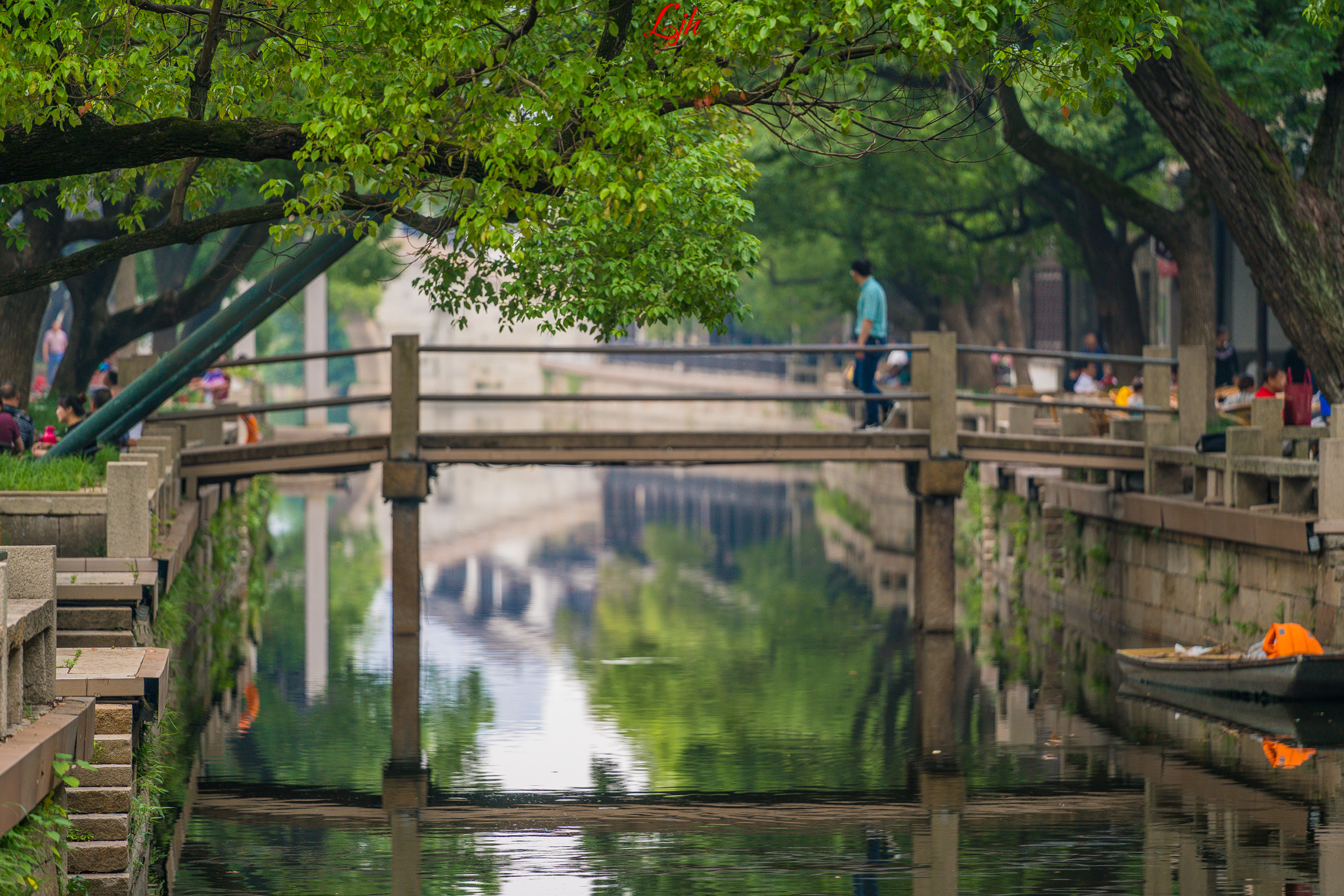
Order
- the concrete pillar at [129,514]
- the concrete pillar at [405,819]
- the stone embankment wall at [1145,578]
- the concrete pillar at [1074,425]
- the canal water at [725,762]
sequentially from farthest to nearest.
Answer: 1. the concrete pillar at [1074,425]
2. the stone embankment wall at [1145,578]
3. the concrete pillar at [129,514]
4. the canal water at [725,762]
5. the concrete pillar at [405,819]

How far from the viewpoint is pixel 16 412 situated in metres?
17.0

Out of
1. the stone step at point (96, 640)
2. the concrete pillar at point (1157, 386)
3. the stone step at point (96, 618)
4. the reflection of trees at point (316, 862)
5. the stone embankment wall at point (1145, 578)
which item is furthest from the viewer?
the concrete pillar at point (1157, 386)

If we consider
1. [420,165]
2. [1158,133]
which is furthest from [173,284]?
[420,165]

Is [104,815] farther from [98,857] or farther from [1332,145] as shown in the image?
[1332,145]

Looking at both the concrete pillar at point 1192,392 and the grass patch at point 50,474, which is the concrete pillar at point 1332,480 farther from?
the grass patch at point 50,474

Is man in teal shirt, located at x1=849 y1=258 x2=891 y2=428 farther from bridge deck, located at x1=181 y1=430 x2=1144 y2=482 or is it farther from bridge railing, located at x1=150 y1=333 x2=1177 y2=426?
bridge deck, located at x1=181 y1=430 x2=1144 y2=482

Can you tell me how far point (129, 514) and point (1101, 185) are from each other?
1345cm

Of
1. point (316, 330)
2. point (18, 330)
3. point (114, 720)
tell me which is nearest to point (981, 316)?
point (316, 330)

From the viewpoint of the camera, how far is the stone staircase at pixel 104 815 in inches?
343

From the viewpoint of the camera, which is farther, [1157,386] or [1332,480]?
[1157,386]

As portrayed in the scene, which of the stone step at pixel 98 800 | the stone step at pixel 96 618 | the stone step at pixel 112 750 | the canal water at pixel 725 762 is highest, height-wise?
the stone step at pixel 96 618

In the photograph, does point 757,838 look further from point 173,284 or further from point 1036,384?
point 1036,384

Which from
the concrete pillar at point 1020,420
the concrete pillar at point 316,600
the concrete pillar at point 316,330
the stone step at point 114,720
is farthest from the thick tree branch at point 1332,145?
the concrete pillar at point 316,330

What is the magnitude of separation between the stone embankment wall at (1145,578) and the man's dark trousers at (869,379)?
113 inches
